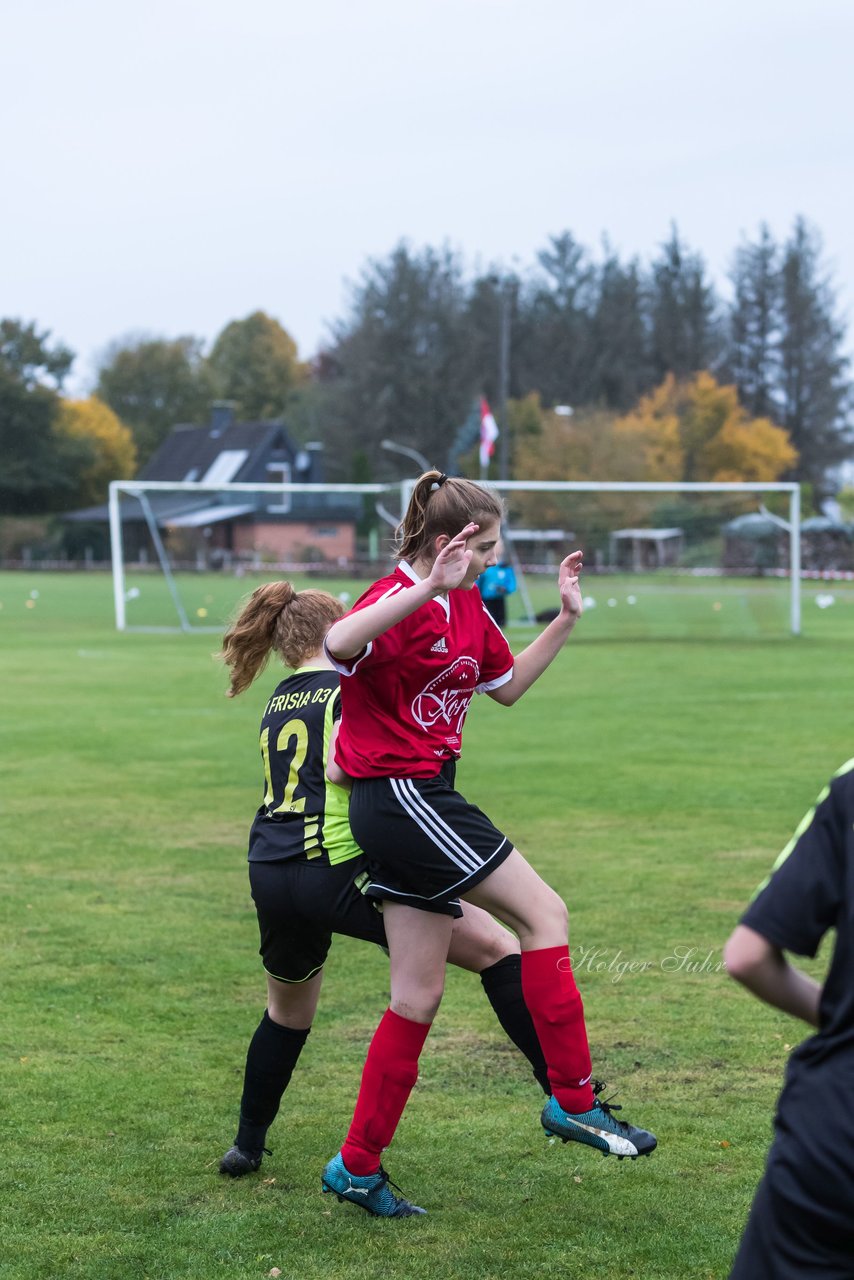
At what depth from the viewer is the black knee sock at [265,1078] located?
14.1 ft

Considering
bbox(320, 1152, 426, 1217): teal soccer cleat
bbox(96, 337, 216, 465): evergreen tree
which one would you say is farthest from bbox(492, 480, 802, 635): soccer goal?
bbox(96, 337, 216, 465): evergreen tree

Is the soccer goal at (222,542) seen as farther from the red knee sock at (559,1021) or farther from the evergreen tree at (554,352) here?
the evergreen tree at (554,352)

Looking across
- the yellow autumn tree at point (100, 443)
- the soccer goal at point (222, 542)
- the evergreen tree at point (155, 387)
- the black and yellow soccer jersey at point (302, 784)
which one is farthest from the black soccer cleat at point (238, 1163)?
the evergreen tree at point (155, 387)

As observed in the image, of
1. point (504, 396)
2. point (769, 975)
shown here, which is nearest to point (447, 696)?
point (769, 975)

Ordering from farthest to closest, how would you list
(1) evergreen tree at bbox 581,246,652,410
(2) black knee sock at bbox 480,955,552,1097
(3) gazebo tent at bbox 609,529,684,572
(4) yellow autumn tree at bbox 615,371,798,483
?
(1) evergreen tree at bbox 581,246,652,410, (4) yellow autumn tree at bbox 615,371,798,483, (3) gazebo tent at bbox 609,529,684,572, (2) black knee sock at bbox 480,955,552,1097

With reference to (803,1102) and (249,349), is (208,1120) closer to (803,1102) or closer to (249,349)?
(803,1102)

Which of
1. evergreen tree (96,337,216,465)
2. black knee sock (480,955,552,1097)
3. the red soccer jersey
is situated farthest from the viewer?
evergreen tree (96,337,216,465)

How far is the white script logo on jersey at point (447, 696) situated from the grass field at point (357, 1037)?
4.48 feet

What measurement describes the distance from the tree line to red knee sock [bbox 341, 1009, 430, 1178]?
75.0 m

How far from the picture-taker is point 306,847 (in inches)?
162

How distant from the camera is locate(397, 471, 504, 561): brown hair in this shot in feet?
12.8

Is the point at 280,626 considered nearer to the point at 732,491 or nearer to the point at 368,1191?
the point at 368,1191

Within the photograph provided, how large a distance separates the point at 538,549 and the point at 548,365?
6242 centimetres

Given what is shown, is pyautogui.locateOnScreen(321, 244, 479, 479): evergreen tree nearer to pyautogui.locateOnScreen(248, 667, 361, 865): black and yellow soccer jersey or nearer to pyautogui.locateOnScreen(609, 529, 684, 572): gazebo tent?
pyautogui.locateOnScreen(609, 529, 684, 572): gazebo tent
